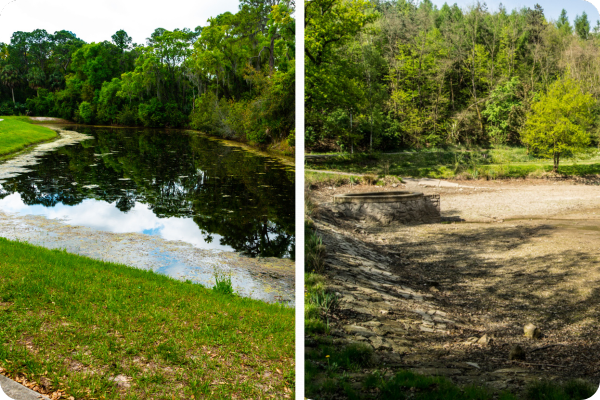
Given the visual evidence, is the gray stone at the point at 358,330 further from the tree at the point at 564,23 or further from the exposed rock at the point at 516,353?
the tree at the point at 564,23

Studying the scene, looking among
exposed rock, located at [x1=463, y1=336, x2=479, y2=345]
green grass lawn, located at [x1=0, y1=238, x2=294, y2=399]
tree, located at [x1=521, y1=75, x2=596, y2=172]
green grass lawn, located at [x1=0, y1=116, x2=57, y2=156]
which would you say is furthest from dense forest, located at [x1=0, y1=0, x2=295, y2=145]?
exposed rock, located at [x1=463, y1=336, x2=479, y2=345]

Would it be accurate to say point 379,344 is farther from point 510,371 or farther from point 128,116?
point 128,116

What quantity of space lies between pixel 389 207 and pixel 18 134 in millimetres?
9934

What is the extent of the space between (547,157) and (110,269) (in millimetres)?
4289

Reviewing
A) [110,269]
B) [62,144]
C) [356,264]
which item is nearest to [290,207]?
[110,269]

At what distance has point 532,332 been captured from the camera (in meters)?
1.21

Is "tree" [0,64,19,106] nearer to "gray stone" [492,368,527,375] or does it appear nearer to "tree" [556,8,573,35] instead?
"tree" [556,8,573,35]

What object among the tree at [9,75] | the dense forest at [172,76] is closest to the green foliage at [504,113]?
the dense forest at [172,76]

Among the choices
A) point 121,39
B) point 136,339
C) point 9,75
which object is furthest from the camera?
point 121,39

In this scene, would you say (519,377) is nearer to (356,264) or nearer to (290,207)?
(356,264)

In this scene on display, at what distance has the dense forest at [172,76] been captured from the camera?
7676mm

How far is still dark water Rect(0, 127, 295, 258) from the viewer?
721 centimetres

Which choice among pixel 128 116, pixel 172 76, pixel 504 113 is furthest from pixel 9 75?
pixel 504 113

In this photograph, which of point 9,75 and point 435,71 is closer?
point 435,71
